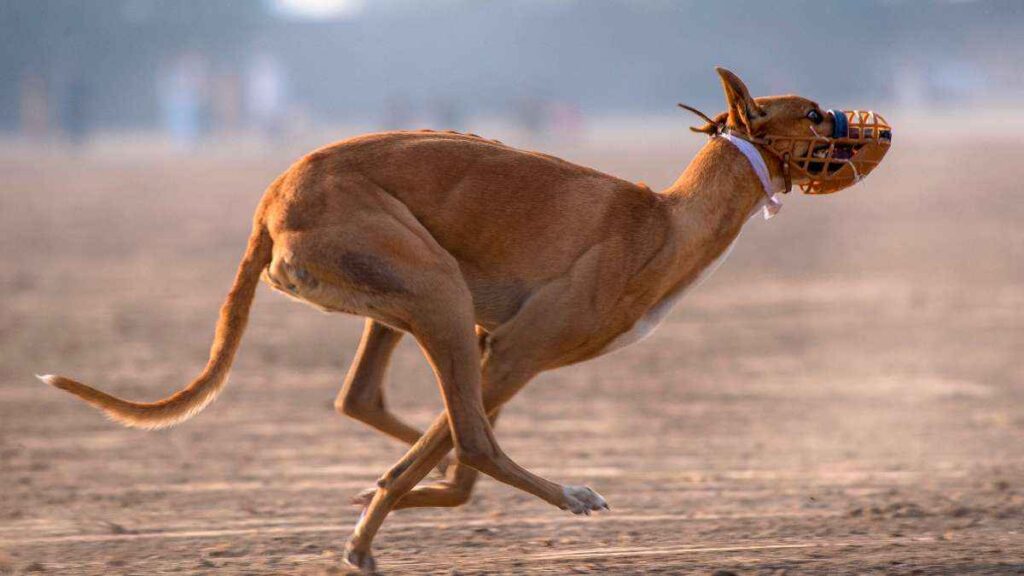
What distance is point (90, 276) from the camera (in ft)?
57.8

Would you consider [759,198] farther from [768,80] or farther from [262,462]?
[768,80]

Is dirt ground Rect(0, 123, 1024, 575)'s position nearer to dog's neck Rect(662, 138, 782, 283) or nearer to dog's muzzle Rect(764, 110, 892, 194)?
dog's neck Rect(662, 138, 782, 283)

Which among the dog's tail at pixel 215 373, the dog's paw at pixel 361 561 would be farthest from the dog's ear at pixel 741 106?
the dog's paw at pixel 361 561

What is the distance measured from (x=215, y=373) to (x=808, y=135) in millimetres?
2428

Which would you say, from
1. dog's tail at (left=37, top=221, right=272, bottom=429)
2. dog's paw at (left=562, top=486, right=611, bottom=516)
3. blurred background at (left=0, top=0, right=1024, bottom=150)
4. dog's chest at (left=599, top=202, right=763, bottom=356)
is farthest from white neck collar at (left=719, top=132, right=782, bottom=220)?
blurred background at (left=0, top=0, right=1024, bottom=150)

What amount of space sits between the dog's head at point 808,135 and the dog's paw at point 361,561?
2112 millimetres

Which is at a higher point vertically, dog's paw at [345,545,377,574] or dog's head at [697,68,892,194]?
dog's head at [697,68,892,194]

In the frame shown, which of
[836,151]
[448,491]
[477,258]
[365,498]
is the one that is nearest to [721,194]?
[836,151]

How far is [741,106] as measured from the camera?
5777 millimetres

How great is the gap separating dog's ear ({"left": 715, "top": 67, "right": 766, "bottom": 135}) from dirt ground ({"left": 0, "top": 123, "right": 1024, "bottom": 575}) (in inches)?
67.1

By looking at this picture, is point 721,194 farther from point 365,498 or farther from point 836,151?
point 365,498

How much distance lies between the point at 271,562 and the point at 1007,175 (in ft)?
92.2

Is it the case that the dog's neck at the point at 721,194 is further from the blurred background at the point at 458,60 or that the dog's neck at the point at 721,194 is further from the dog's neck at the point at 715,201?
the blurred background at the point at 458,60

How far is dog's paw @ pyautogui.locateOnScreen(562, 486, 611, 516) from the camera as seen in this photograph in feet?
18.1
